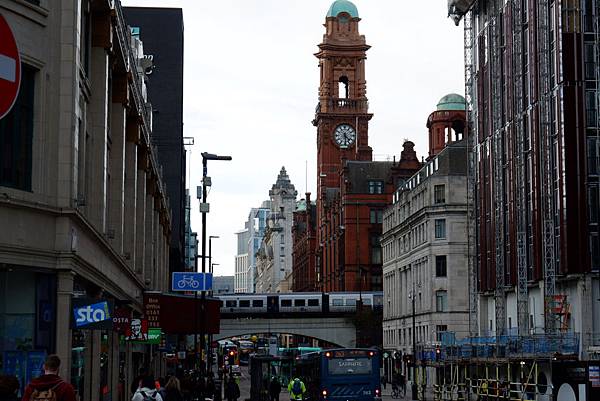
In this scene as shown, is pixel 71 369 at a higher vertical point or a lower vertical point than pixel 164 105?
lower

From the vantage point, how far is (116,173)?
112 feet

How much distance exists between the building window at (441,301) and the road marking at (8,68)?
292 feet

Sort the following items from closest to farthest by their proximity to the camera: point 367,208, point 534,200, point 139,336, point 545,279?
point 139,336 → point 545,279 → point 534,200 → point 367,208

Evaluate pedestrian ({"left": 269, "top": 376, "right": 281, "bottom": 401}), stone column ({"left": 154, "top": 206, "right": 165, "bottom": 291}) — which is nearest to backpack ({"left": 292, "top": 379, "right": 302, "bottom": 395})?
pedestrian ({"left": 269, "top": 376, "right": 281, "bottom": 401})

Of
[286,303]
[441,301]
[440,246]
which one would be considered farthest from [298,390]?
[286,303]

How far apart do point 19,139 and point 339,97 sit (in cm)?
14190

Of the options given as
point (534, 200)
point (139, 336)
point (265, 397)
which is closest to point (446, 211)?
point (534, 200)

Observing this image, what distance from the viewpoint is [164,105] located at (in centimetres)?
10300

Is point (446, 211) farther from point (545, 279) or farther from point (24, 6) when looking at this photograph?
point (24, 6)

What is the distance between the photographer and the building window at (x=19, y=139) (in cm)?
2044

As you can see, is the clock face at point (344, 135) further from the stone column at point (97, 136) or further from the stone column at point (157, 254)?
the stone column at point (97, 136)

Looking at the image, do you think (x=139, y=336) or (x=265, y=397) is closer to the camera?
(x=139, y=336)

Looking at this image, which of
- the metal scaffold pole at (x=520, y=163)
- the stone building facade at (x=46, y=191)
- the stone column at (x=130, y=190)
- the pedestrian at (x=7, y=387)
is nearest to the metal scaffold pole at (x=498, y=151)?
the metal scaffold pole at (x=520, y=163)

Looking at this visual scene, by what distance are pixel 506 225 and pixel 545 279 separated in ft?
38.3
